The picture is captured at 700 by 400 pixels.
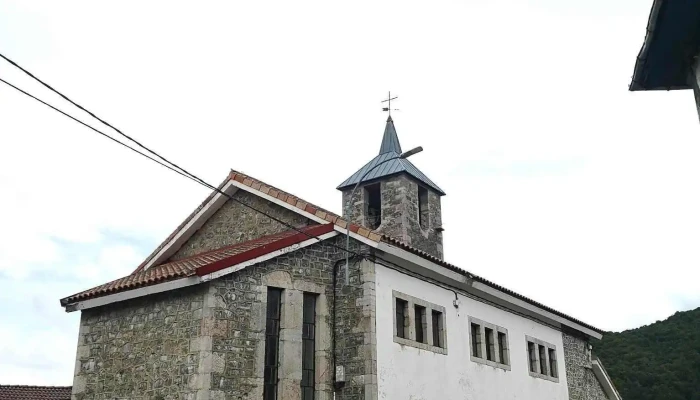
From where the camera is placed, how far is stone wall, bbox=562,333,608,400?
19.6 m

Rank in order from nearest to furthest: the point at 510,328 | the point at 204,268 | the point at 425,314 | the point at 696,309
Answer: the point at 204,268, the point at 425,314, the point at 510,328, the point at 696,309

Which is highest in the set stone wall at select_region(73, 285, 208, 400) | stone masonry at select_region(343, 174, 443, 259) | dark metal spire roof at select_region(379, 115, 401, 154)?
dark metal spire roof at select_region(379, 115, 401, 154)

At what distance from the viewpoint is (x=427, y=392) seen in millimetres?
12773

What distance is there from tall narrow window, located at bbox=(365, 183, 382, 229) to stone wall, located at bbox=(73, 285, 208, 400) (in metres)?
11.3

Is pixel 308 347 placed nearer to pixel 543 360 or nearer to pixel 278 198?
pixel 278 198

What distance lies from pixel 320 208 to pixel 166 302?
3310mm

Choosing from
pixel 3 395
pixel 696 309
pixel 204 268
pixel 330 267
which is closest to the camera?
pixel 204 268

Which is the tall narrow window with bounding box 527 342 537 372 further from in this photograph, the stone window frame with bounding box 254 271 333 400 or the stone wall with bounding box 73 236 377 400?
the stone window frame with bounding box 254 271 333 400

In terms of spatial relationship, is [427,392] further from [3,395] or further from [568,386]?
[3,395]

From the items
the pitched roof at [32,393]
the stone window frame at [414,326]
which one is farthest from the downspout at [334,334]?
the pitched roof at [32,393]

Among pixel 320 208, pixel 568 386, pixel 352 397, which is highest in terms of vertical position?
pixel 320 208

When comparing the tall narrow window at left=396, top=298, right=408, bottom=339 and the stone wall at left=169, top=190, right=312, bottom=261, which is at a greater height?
the stone wall at left=169, top=190, right=312, bottom=261

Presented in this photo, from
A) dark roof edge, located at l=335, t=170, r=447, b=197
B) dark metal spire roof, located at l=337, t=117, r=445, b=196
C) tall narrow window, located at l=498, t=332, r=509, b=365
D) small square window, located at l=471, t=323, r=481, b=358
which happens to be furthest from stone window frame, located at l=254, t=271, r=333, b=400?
dark roof edge, located at l=335, t=170, r=447, b=197

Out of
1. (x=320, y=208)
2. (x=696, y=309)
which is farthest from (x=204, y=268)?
(x=696, y=309)
